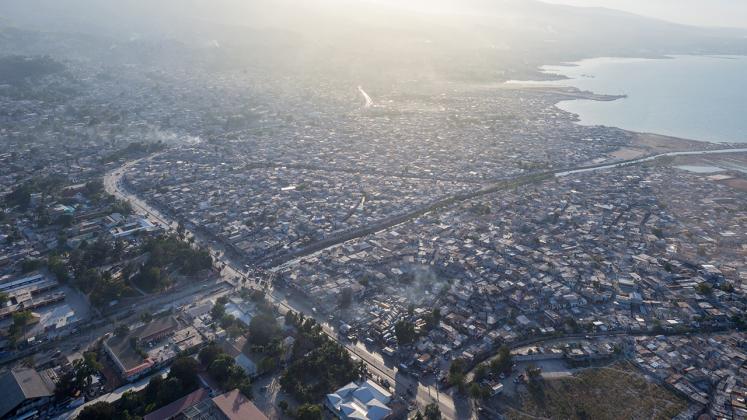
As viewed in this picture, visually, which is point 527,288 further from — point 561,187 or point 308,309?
point 561,187

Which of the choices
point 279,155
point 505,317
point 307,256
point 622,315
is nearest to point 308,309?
point 307,256

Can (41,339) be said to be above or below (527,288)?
below

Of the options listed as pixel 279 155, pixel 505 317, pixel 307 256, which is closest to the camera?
pixel 505 317

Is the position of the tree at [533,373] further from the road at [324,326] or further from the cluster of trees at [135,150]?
the cluster of trees at [135,150]

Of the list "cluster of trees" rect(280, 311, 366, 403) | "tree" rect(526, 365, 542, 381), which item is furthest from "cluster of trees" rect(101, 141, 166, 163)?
"tree" rect(526, 365, 542, 381)

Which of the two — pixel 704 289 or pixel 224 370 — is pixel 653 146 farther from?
pixel 224 370

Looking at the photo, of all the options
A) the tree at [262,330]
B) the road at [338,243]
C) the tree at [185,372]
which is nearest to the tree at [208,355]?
the tree at [185,372]

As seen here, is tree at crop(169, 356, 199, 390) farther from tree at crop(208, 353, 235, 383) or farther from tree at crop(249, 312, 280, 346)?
tree at crop(249, 312, 280, 346)
